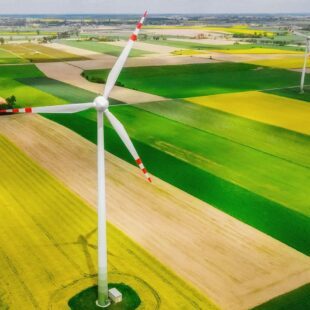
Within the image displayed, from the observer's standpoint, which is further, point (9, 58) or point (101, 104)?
point (9, 58)

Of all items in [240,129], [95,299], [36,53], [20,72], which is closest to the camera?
[95,299]

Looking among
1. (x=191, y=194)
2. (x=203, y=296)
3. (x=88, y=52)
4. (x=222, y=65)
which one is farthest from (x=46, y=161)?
(x=88, y=52)

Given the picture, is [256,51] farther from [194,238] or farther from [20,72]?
[194,238]

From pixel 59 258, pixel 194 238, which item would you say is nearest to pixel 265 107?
pixel 194 238

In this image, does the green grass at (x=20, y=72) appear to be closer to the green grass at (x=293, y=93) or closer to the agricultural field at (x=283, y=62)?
the green grass at (x=293, y=93)

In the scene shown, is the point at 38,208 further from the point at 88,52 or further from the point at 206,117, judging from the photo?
the point at 88,52

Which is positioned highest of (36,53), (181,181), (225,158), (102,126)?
(102,126)

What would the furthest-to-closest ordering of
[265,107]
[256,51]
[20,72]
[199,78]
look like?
[256,51]
[20,72]
[199,78]
[265,107]
